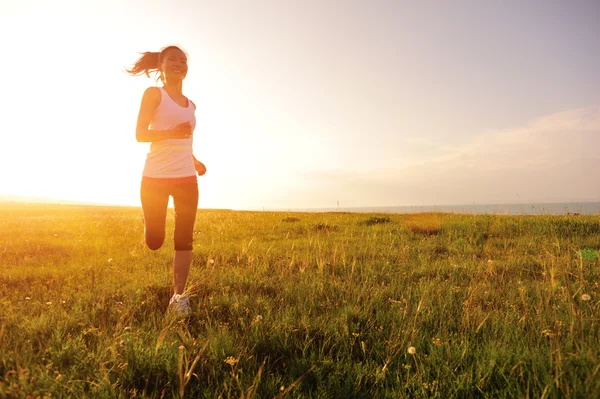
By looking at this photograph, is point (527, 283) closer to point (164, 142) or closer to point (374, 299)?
point (374, 299)

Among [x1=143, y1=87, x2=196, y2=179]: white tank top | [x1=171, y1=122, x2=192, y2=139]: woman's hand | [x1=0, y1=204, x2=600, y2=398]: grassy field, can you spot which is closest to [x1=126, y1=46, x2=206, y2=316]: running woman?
[x1=143, y1=87, x2=196, y2=179]: white tank top

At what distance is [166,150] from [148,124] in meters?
0.34

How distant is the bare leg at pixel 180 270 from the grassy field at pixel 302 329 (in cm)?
24

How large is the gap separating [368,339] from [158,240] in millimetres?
2704

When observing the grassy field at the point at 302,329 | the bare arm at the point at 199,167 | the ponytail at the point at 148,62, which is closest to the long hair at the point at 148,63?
the ponytail at the point at 148,62

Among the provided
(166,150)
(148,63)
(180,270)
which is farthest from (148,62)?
(180,270)

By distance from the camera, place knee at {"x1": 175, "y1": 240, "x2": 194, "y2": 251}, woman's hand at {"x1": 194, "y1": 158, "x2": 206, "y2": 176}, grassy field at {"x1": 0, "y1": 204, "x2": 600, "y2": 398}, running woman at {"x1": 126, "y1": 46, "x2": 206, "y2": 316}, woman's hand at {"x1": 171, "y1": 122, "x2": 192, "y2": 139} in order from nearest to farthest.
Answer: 1. grassy field at {"x1": 0, "y1": 204, "x2": 600, "y2": 398}
2. woman's hand at {"x1": 171, "y1": 122, "x2": 192, "y2": 139}
3. running woman at {"x1": 126, "y1": 46, "x2": 206, "y2": 316}
4. knee at {"x1": 175, "y1": 240, "x2": 194, "y2": 251}
5. woman's hand at {"x1": 194, "y1": 158, "x2": 206, "y2": 176}

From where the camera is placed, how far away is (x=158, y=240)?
4328mm

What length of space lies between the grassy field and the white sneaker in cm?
16

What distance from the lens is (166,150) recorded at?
4.13 m

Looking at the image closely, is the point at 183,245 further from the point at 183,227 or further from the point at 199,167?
the point at 199,167

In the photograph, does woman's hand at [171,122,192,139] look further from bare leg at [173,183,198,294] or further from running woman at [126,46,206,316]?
bare leg at [173,183,198,294]

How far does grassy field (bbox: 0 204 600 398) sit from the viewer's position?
2.33 metres

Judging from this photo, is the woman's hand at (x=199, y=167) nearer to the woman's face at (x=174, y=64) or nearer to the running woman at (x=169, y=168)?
the running woman at (x=169, y=168)
